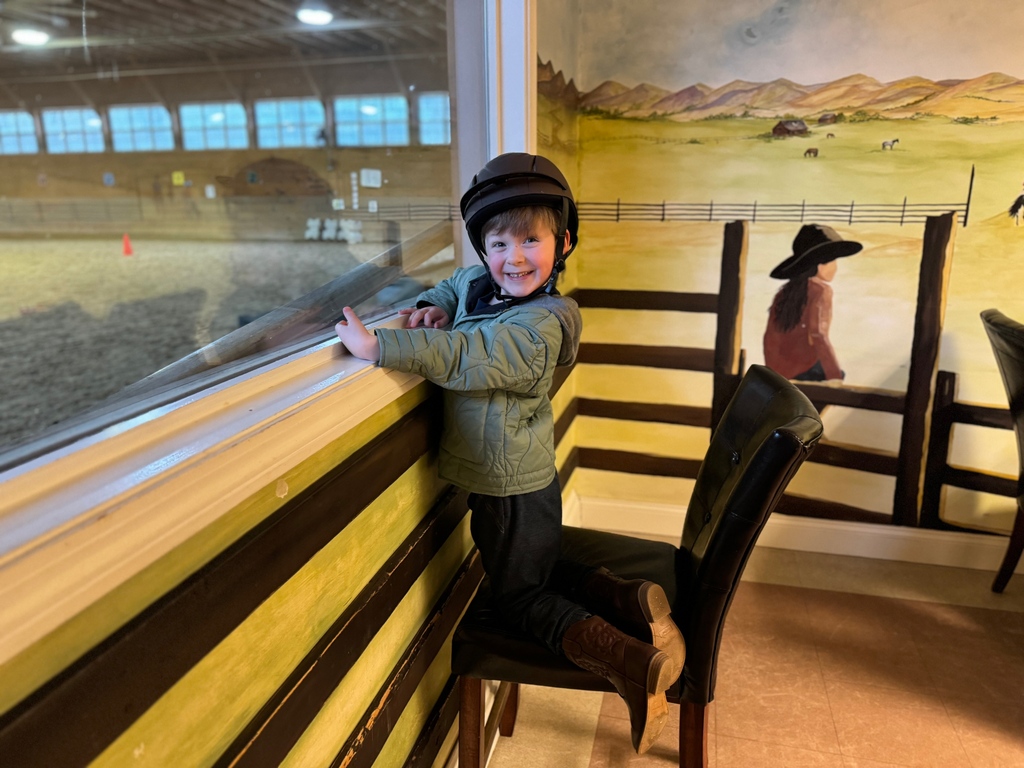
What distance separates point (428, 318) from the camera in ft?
4.18

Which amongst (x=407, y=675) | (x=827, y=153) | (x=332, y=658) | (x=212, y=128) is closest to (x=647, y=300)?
(x=827, y=153)

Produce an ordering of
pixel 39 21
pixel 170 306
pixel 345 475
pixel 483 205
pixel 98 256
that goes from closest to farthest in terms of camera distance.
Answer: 1. pixel 345 475
2. pixel 483 205
3. pixel 39 21
4. pixel 170 306
5. pixel 98 256

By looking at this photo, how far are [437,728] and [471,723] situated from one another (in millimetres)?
92

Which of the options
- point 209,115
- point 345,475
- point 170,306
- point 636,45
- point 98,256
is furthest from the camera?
point 209,115

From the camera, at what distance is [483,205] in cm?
113

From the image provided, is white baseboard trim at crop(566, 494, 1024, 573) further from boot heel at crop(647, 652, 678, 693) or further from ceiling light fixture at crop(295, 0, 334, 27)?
ceiling light fixture at crop(295, 0, 334, 27)

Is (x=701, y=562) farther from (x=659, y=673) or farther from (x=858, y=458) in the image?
(x=858, y=458)

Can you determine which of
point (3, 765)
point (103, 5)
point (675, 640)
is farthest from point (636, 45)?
point (103, 5)

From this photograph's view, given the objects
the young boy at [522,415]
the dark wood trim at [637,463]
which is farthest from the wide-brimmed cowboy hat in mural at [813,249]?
the young boy at [522,415]

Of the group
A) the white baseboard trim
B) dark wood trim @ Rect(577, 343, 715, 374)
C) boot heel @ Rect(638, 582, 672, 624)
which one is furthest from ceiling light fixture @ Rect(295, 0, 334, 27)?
boot heel @ Rect(638, 582, 672, 624)

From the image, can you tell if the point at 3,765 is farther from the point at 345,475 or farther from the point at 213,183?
the point at 213,183

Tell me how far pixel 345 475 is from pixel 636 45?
199 cm

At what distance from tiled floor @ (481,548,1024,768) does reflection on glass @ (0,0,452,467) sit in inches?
47.1

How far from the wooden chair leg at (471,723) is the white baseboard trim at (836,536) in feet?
4.39
